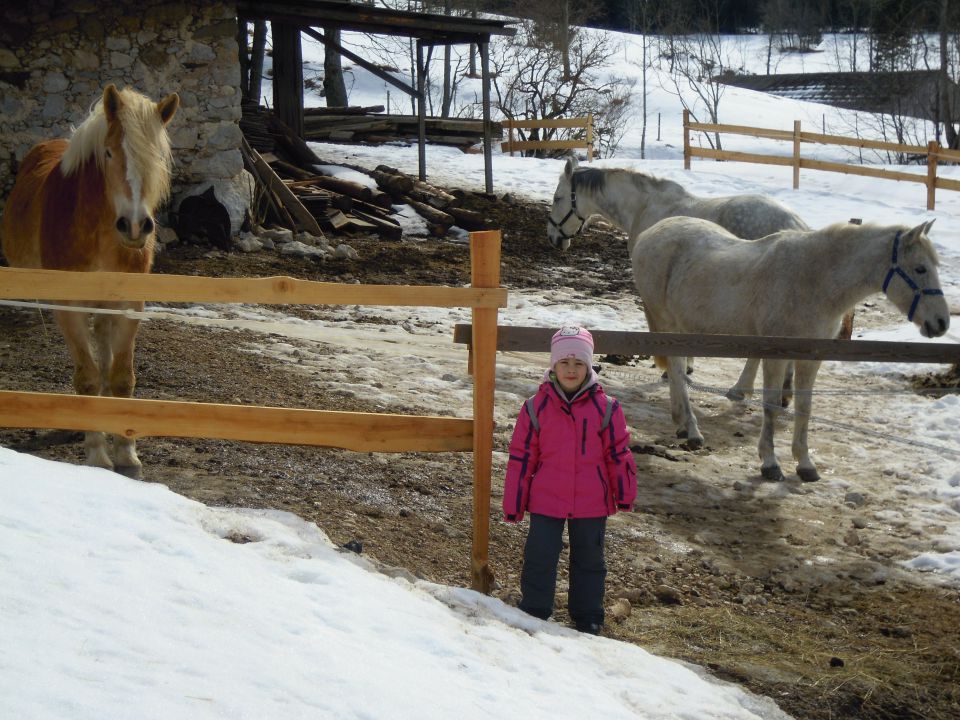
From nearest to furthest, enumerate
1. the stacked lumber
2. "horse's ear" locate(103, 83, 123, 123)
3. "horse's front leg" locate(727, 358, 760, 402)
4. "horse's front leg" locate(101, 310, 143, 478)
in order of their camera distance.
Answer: "horse's ear" locate(103, 83, 123, 123), "horse's front leg" locate(101, 310, 143, 478), "horse's front leg" locate(727, 358, 760, 402), the stacked lumber

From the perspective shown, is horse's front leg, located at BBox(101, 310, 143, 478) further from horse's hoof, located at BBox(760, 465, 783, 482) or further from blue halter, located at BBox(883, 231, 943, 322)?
blue halter, located at BBox(883, 231, 943, 322)

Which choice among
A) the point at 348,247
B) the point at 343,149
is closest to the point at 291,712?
the point at 348,247

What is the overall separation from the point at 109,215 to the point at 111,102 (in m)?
0.62

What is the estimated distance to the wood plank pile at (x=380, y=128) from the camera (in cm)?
2181

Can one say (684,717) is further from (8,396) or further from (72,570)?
(8,396)

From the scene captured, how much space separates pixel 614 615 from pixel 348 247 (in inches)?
348

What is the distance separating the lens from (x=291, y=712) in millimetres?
2703

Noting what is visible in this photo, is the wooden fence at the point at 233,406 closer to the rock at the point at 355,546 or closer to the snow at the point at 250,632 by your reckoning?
the snow at the point at 250,632

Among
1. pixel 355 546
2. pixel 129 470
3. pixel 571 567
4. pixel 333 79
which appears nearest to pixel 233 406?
pixel 355 546

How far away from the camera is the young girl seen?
4.08 m

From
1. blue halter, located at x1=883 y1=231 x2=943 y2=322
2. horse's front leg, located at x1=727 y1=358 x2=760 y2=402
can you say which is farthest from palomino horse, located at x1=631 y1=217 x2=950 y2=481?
horse's front leg, located at x1=727 y1=358 x2=760 y2=402

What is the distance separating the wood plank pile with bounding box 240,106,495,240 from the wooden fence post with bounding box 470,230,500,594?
9369 millimetres

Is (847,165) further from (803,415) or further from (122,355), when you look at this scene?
(122,355)

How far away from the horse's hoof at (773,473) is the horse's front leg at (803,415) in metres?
0.15
